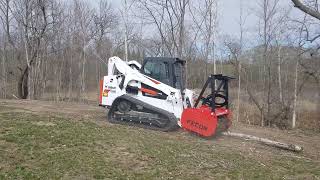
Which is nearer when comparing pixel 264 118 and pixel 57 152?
pixel 57 152

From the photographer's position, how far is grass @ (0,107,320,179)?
7.86 metres

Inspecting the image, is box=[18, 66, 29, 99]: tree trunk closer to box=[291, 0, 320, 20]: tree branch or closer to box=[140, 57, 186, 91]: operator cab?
box=[140, 57, 186, 91]: operator cab

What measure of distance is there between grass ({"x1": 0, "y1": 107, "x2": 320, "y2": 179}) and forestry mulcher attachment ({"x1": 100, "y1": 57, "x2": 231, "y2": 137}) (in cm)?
86

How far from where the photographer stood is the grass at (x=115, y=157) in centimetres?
786

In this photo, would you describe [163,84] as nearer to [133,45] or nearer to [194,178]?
[194,178]

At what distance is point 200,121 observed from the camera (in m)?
11.4

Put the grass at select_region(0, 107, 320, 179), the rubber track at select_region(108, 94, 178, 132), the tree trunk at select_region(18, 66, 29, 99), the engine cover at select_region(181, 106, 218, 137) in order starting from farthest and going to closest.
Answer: the tree trunk at select_region(18, 66, 29, 99) < the rubber track at select_region(108, 94, 178, 132) < the engine cover at select_region(181, 106, 218, 137) < the grass at select_region(0, 107, 320, 179)

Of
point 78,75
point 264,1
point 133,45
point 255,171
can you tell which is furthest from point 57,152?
point 78,75

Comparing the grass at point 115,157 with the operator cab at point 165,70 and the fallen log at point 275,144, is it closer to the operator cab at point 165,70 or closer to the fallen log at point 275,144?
the fallen log at point 275,144

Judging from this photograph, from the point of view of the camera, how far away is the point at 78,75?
40.2 meters

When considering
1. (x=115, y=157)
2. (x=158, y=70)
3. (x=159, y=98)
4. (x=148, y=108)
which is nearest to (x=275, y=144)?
(x=159, y=98)

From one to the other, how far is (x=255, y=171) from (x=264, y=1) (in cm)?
1996

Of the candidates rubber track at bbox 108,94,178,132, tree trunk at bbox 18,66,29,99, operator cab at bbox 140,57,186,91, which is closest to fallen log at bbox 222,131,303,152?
rubber track at bbox 108,94,178,132

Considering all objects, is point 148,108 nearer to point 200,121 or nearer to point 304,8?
point 200,121
